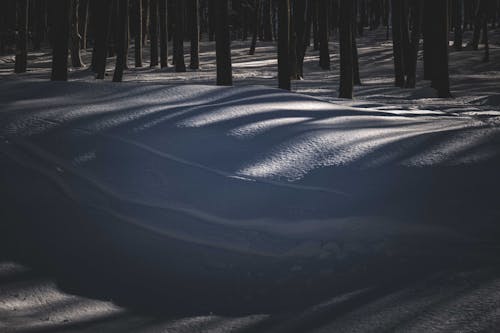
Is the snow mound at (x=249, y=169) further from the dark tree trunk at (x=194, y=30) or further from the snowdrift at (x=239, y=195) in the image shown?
the dark tree trunk at (x=194, y=30)

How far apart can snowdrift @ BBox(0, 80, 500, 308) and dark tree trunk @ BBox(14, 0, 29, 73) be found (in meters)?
15.5

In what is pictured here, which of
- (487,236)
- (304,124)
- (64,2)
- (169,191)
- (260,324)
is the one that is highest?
(64,2)

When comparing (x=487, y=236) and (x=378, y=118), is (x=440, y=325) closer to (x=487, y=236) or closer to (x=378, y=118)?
(x=487, y=236)

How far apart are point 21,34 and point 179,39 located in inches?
197

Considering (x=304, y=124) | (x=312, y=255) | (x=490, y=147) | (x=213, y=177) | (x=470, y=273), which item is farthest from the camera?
(x=304, y=124)

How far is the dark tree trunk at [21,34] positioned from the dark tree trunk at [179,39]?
15.3 ft

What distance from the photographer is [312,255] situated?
3631 mm

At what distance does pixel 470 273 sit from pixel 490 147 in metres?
1.22

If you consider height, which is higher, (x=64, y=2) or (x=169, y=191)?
(x=64, y=2)

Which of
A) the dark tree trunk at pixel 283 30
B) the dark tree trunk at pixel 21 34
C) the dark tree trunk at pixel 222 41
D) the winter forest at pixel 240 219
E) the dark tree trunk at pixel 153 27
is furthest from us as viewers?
the dark tree trunk at pixel 153 27

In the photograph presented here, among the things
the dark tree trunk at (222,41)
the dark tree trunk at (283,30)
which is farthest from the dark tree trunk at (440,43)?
the dark tree trunk at (222,41)

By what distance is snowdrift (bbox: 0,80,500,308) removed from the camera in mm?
3625

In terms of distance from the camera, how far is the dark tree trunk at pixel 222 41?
970cm

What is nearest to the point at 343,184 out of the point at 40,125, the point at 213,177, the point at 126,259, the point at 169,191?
the point at 213,177
